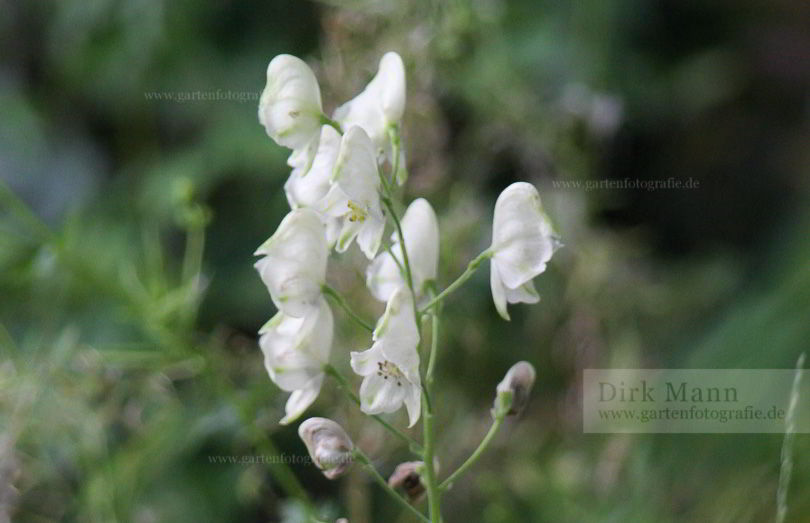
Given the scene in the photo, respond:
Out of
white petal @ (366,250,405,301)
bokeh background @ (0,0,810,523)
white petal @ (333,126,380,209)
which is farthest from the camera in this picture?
bokeh background @ (0,0,810,523)

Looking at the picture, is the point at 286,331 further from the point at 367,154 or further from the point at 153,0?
the point at 153,0

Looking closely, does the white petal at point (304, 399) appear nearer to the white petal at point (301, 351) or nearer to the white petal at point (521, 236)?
the white petal at point (301, 351)

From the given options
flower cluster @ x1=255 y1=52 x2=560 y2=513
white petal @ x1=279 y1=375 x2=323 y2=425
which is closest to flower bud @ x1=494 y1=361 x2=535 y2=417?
flower cluster @ x1=255 y1=52 x2=560 y2=513

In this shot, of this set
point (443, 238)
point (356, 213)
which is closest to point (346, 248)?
point (356, 213)

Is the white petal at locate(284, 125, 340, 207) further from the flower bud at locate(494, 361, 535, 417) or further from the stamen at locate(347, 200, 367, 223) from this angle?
the flower bud at locate(494, 361, 535, 417)

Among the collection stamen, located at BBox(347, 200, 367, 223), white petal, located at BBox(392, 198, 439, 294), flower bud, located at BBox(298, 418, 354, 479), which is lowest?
flower bud, located at BBox(298, 418, 354, 479)

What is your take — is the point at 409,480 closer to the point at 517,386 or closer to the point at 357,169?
the point at 517,386

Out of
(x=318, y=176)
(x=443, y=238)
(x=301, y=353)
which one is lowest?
(x=443, y=238)

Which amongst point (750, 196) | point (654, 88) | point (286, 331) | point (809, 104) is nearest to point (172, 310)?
point (286, 331)
